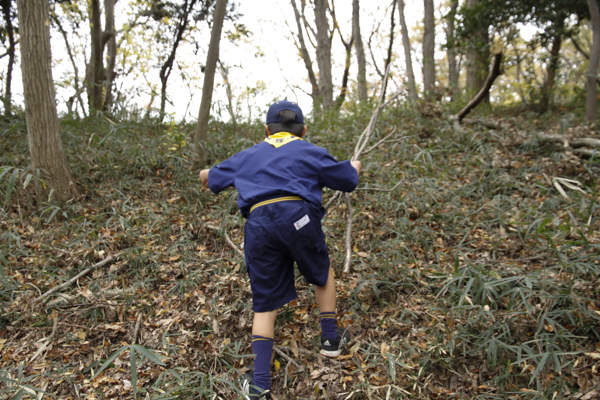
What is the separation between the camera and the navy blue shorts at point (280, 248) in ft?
6.55

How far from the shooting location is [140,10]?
8312 millimetres

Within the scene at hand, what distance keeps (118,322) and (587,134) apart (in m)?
6.13

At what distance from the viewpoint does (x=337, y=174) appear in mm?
2154

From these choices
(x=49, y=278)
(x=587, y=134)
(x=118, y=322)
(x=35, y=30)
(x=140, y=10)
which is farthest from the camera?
(x=140, y=10)

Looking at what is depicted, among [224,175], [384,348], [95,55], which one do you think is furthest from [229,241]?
[95,55]

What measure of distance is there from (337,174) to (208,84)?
322 centimetres

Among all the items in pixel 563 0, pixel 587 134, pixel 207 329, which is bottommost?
pixel 207 329

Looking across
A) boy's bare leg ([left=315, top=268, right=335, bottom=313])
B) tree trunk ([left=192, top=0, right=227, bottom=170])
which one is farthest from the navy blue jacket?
tree trunk ([left=192, top=0, right=227, bottom=170])

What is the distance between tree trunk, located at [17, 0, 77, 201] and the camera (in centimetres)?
378

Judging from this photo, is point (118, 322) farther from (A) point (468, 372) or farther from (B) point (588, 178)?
(B) point (588, 178)

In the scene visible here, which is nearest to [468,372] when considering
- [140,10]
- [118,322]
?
[118,322]

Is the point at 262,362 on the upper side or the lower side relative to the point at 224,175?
lower

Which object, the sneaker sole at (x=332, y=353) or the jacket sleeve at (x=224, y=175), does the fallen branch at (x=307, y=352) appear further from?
the jacket sleeve at (x=224, y=175)

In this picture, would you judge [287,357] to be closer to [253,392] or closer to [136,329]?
[253,392]
